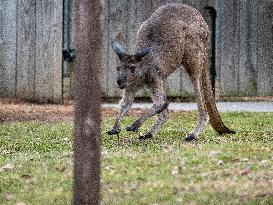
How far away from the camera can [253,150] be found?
9.50m

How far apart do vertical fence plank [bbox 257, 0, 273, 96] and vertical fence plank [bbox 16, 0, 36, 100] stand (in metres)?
4.23

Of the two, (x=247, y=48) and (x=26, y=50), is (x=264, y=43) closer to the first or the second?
(x=247, y=48)

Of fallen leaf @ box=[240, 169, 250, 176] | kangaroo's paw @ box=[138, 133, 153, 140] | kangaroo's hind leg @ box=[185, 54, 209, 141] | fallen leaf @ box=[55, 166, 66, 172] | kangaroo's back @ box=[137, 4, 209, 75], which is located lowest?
kangaroo's paw @ box=[138, 133, 153, 140]

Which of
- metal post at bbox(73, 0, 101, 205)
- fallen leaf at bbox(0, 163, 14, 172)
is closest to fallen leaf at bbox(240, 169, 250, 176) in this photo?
fallen leaf at bbox(0, 163, 14, 172)

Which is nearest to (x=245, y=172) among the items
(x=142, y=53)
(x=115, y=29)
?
(x=142, y=53)

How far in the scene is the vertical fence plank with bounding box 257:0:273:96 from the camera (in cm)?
1750

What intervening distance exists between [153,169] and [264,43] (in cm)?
959

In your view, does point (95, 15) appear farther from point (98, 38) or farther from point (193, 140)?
point (193, 140)

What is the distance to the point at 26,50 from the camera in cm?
1677

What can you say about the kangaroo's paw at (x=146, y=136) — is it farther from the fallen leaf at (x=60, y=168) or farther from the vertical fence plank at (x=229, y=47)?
the vertical fence plank at (x=229, y=47)

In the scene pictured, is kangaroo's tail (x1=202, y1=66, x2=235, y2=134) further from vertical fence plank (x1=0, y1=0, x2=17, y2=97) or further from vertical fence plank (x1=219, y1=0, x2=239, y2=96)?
vertical fence plank (x1=0, y1=0, x2=17, y2=97)

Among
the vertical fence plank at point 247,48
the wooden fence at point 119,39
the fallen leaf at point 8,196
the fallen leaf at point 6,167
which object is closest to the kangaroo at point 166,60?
the fallen leaf at point 6,167

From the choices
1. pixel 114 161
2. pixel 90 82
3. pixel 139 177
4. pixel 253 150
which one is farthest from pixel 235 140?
pixel 90 82

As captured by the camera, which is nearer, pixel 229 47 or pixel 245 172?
pixel 245 172
